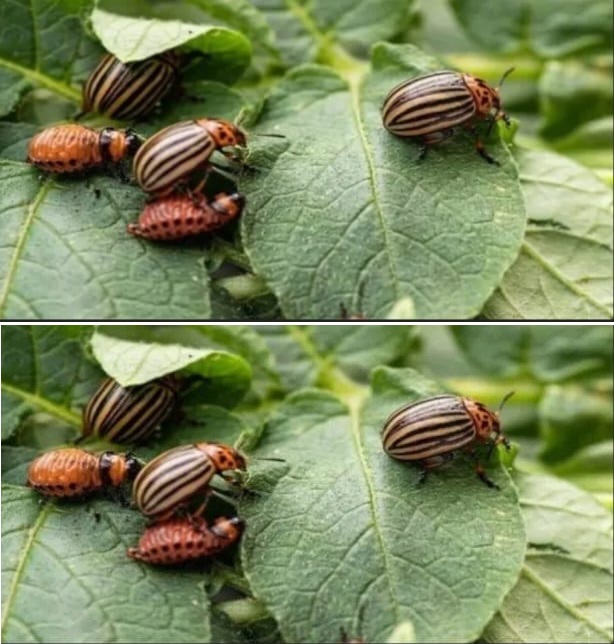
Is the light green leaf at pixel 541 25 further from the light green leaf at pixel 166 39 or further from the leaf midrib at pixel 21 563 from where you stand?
the leaf midrib at pixel 21 563

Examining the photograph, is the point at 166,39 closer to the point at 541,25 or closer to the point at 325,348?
the point at 325,348

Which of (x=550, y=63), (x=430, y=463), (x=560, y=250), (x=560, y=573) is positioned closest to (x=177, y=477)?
(x=430, y=463)

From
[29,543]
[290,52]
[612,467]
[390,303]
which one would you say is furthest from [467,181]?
[29,543]

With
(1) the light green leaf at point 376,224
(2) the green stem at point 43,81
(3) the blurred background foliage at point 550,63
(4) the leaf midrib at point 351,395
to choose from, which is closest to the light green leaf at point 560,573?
(4) the leaf midrib at point 351,395

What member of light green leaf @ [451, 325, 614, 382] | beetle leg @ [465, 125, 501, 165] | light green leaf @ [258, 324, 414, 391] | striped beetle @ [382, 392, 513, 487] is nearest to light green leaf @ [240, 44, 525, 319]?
beetle leg @ [465, 125, 501, 165]

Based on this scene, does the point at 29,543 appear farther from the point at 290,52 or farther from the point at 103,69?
the point at 290,52

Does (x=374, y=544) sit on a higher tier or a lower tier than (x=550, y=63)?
lower
